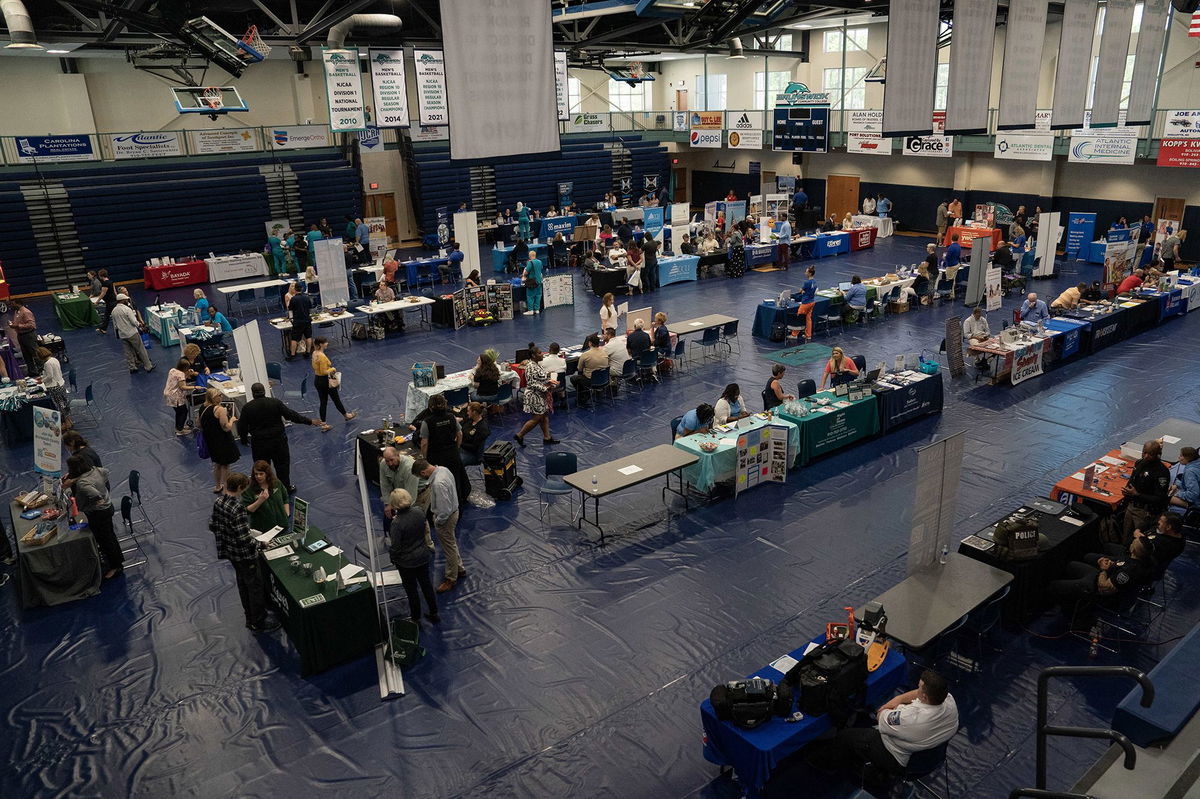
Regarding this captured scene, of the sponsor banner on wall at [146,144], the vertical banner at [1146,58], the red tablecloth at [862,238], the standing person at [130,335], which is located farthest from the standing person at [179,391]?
the red tablecloth at [862,238]

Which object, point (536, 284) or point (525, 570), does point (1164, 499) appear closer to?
point (525, 570)

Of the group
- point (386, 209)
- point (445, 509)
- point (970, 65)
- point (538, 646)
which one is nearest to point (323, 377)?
point (445, 509)

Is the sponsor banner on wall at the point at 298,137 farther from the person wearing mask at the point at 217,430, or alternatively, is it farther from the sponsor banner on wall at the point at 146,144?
the person wearing mask at the point at 217,430

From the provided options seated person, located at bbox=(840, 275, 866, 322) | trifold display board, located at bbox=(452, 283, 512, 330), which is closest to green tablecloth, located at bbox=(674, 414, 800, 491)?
seated person, located at bbox=(840, 275, 866, 322)

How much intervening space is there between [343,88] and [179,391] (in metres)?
8.62

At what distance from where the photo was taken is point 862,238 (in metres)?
26.9

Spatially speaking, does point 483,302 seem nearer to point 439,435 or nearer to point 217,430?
point 217,430

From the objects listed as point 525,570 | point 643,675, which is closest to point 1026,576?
point 643,675

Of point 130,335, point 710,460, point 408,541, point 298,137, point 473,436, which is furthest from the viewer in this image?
point 298,137

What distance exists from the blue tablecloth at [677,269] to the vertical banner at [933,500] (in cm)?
1512

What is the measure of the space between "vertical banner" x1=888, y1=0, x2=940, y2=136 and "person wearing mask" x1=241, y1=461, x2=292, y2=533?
7862 mm

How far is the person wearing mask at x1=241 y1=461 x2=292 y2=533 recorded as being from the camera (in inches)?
318

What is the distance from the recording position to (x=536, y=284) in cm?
1959

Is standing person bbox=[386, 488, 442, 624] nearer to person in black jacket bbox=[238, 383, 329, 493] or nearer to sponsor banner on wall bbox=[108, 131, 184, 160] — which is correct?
person in black jacket bbox=[238, 383, 329, 493]
